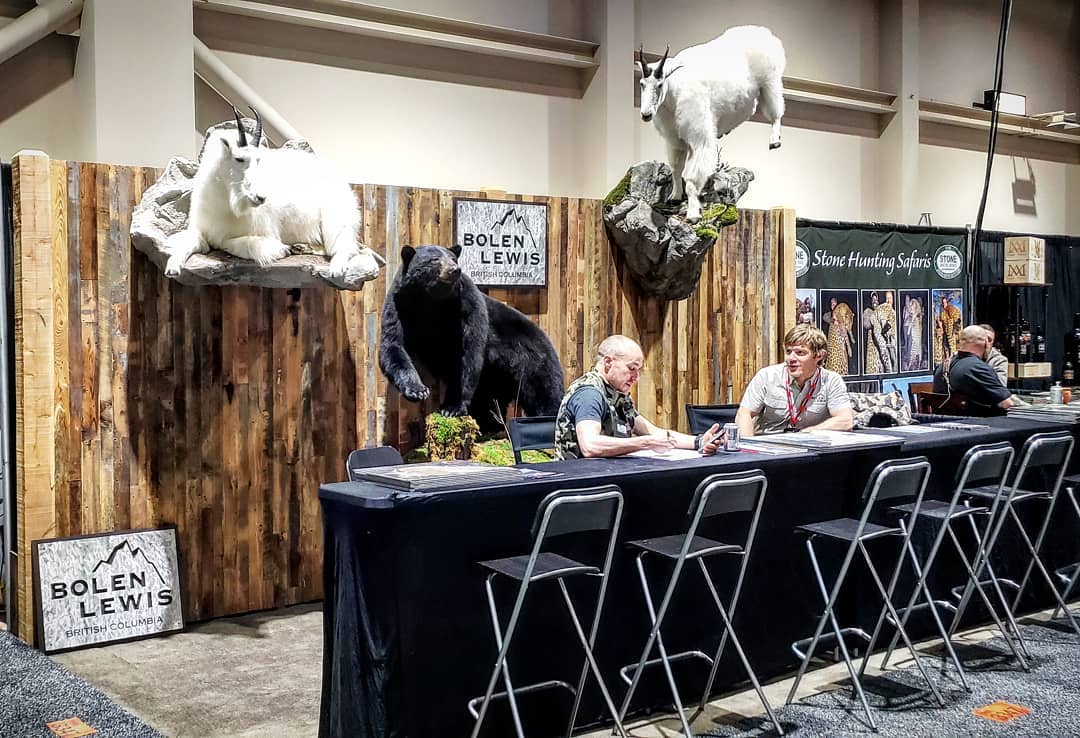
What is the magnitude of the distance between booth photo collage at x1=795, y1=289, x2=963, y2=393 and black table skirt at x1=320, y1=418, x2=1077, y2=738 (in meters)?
4.15

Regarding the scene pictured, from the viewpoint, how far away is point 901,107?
1053 centimetres

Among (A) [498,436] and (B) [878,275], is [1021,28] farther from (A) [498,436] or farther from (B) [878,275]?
(A) [498,436]

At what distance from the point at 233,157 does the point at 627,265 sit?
2.60m

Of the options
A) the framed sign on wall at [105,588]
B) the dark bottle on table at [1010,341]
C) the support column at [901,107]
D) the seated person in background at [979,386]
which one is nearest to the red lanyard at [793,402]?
the seated person in background at [979,386]

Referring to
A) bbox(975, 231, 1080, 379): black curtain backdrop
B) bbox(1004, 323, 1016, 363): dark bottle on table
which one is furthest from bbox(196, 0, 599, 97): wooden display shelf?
bbox(1004, 323, 1016, 363): dark bottle on table

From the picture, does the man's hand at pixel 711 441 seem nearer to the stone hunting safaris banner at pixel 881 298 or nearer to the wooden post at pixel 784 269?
the wooden post at pixel 784 269

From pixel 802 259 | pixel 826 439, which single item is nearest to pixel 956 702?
pixel 826 439

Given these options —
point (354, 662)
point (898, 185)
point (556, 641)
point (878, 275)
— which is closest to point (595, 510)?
point (556, 641)

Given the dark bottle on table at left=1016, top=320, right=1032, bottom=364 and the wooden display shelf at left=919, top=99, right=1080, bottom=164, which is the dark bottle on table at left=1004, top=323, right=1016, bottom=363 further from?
the wooden display shelf at left=919, top=99, right=1080, bottom=164

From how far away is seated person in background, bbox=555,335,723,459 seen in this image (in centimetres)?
402

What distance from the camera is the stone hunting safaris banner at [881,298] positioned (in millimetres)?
8312

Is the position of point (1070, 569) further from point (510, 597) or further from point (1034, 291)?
point (1034, 291)

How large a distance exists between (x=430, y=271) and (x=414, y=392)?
0.60 metres

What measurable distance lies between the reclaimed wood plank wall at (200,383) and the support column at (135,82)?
158cm
